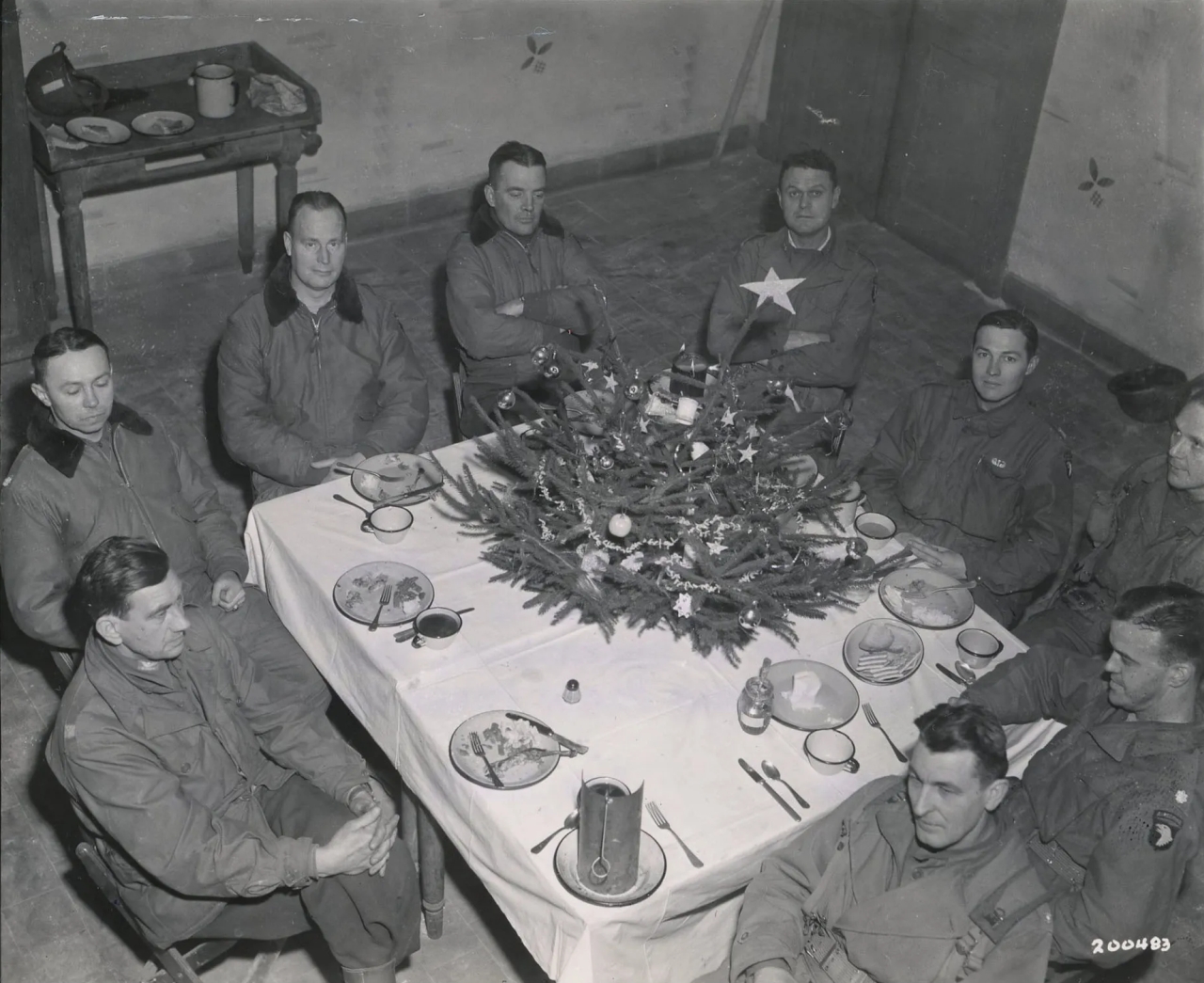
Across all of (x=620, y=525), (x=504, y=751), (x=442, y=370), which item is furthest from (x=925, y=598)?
(x=442, y=370)

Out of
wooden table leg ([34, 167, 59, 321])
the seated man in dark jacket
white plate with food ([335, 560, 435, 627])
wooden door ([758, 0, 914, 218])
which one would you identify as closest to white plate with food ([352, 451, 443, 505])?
white plate with food ([335, 560, 435, 627])

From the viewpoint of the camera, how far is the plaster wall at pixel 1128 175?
6.43 metres

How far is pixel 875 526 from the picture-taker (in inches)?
169

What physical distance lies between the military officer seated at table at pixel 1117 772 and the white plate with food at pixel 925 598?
0.31 meters

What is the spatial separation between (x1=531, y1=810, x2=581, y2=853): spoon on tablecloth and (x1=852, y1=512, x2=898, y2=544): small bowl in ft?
Result: 4.93

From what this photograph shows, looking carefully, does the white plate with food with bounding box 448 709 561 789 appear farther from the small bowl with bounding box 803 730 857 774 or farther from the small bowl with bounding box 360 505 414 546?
the small bowl with bounding box 360 505 414 546

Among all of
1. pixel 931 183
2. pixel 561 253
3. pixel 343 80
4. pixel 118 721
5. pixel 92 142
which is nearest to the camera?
pixel 118 721

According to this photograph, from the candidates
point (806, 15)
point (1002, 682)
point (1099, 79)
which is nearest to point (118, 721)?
point (1002, 682)

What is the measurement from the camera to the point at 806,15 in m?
8.57

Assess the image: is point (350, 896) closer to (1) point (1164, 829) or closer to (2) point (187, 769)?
(2) point (187, 769)

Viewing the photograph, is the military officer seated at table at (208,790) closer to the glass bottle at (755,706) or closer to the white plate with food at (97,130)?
the glass bottle at (755,706)

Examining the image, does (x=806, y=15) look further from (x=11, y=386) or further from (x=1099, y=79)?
(x=11, y=386)

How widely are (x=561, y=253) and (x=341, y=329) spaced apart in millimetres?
1020

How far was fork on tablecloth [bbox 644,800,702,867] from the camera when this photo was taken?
3158mm
